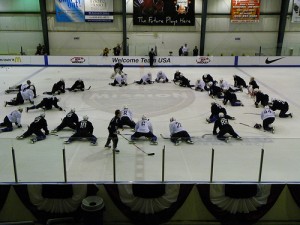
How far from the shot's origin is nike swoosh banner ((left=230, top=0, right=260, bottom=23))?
32.3 m

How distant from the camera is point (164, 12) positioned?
32.0m

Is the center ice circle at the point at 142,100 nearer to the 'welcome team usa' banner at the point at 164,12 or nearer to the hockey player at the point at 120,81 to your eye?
the hockey player at the point at 120,81

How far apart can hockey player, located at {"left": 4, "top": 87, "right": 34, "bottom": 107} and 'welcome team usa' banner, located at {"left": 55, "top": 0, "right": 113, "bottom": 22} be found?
53.3ft

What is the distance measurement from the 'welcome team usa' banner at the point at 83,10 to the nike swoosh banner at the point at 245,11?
11.3 m

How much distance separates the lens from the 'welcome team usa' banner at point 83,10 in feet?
104

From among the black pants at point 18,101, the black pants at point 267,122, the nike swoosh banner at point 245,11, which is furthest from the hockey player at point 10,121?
the nike swoosh banner at point 245,11

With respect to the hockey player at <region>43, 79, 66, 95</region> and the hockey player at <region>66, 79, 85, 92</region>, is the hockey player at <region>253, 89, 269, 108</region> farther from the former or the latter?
the hockey player at <region>43, 79, 66, 95</region>

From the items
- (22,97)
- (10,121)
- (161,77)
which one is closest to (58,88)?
(22,97)

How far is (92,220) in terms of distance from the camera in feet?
24.6

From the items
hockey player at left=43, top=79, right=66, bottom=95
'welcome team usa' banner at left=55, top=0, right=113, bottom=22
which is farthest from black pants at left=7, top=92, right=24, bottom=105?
'welcome team usa' banner at left=55, top=0, right=113, bottom=22

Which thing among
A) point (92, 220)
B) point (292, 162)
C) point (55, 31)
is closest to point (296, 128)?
point (292, 162)

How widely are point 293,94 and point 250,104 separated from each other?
3875mm

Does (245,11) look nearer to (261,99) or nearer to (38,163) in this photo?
(261,99)

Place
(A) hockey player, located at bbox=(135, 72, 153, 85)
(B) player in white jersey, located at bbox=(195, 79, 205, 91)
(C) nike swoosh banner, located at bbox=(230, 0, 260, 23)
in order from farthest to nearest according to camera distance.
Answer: (C) nike swoosh banner, located at bbox=(230, 0, 260, 23) → (A) hockey player, located at bbox=(135, 72, 153, 85) → (B) player in white jersey, located at bbox=(195, 79, 205, 91)
